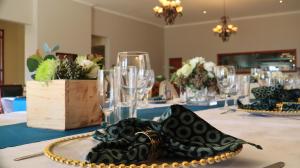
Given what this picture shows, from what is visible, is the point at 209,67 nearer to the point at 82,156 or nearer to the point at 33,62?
the point at 33,62

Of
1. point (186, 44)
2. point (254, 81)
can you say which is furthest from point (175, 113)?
point (186, 44)

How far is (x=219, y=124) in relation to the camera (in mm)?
1139

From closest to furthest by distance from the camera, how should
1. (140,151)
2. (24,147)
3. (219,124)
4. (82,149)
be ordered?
(140,151), (82,149), (24,147), (219,124)

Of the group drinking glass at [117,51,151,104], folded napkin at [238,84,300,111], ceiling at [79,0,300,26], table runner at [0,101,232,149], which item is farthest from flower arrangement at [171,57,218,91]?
ceiling at [79,0,300,26]

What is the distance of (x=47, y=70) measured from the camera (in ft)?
3.41

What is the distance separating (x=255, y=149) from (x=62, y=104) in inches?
22.4

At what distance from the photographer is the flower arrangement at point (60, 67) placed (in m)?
1.04

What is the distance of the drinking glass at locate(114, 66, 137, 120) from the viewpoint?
889 millimetres

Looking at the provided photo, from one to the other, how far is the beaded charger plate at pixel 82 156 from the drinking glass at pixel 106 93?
0.19 m

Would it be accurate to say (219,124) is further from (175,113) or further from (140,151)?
(140,151)

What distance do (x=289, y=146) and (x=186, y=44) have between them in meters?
10.3

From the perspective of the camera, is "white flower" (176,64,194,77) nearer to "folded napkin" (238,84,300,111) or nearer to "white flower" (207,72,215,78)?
"white flower" (207,72,215,78)

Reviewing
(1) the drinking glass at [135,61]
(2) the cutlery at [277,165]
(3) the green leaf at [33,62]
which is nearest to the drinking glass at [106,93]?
(1) the drinking glass at [135,61]

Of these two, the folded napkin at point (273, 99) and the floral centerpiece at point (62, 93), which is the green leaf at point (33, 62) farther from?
the folded napkin at point (273, 99)
